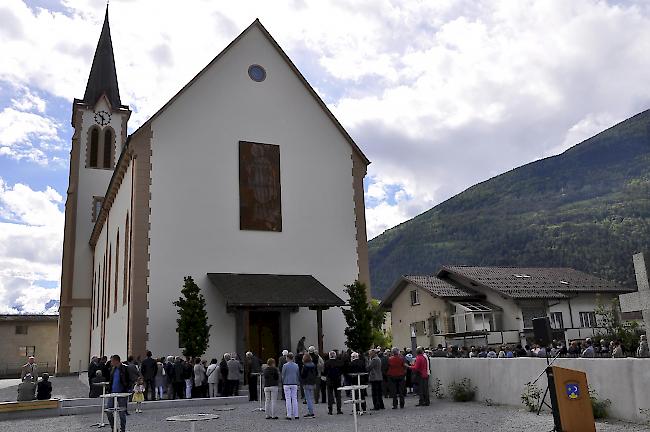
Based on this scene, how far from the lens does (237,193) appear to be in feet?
77.6

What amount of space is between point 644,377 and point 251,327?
49.2 feet

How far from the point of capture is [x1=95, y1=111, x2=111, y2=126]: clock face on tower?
43531 millimetres

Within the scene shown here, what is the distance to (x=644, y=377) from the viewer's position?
1023cm

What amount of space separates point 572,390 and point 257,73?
61.7ft

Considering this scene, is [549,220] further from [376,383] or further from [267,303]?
[376,383]

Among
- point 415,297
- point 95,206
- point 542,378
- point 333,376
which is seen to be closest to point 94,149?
point 95,206

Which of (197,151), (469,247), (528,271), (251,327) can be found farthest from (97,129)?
(469,247)

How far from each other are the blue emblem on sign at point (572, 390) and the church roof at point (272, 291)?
38.7ft

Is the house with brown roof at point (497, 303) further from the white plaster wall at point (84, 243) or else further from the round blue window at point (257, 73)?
the white plaster wall at point (84, 243)

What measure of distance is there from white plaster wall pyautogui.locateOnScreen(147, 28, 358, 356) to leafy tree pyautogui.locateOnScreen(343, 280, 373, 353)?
1.39m

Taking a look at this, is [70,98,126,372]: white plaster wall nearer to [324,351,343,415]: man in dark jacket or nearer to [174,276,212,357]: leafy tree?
[174,276,212,357]: leafy tree

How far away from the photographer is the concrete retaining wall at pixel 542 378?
10422 millimetres

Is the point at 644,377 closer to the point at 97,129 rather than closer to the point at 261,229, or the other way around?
the point at 261,229

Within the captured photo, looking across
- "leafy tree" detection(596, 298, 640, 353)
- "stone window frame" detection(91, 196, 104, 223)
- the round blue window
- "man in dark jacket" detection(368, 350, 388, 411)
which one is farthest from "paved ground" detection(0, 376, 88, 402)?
"leafy tree" detection(596, 298, 640, 353)
